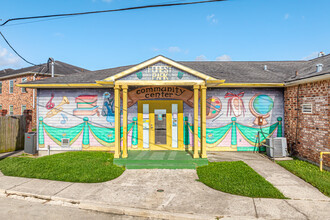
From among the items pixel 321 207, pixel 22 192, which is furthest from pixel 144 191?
pixel 321 207

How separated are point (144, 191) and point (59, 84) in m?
7.06

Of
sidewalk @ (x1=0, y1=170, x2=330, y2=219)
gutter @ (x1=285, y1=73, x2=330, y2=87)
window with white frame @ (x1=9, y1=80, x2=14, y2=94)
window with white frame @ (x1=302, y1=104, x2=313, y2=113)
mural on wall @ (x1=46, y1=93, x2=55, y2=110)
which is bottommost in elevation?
sidewalk @ (x1=0, y1=170, x2=330, y2=219)

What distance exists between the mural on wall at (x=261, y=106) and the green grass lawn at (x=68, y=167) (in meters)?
6.84

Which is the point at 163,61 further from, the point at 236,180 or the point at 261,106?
the point at 261,106

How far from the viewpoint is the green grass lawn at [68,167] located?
7.03 metres

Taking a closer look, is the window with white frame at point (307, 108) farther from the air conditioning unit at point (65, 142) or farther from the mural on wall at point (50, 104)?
the mural on wall at point (50, 104)

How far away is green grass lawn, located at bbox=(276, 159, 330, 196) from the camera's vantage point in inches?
239

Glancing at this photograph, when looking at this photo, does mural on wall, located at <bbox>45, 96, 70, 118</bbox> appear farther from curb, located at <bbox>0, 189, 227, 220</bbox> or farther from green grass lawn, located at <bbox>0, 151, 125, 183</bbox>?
curb, located at <bbox>0, 189, 227, 220</bbox>

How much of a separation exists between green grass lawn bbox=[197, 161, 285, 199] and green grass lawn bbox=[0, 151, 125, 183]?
3.20 m

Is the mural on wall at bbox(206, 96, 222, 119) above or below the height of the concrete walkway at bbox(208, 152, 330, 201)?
above

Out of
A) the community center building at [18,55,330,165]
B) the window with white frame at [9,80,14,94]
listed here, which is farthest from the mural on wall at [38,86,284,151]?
the window with white frame at [9,80,14,94]

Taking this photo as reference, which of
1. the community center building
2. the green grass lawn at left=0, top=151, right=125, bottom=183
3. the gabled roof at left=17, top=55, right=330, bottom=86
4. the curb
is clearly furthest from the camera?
the community center building

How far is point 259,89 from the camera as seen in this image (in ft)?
33.5

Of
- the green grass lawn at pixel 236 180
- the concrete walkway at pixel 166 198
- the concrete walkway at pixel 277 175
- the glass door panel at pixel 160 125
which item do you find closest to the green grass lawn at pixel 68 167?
the concrete walkway at pixel 166 198
